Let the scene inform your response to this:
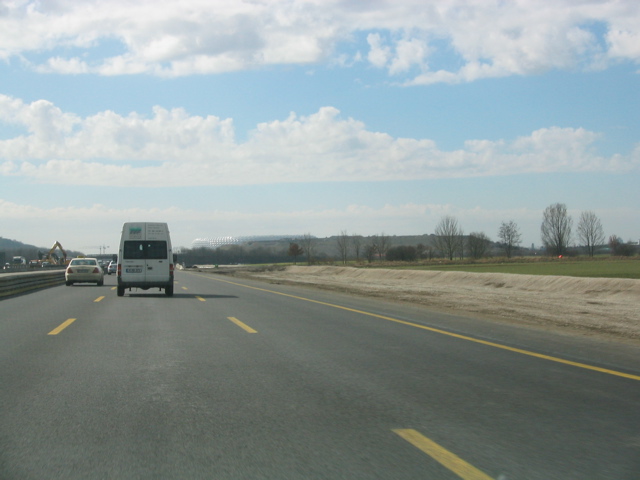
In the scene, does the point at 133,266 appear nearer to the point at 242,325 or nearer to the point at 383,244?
the point at 242,325

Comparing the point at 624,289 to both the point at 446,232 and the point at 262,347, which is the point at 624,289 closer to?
the point at 262,347

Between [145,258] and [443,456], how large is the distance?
20.4 metres

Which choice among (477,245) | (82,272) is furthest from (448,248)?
(82,272)

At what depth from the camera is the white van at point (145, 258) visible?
23.5 metres

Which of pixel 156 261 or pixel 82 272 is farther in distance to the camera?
pixel 82 272

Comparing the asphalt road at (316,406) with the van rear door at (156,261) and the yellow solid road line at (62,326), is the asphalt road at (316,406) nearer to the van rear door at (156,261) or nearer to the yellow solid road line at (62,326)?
the yellow solid road line at (62,326)

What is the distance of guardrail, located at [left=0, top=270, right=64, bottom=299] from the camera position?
2570 centimetres

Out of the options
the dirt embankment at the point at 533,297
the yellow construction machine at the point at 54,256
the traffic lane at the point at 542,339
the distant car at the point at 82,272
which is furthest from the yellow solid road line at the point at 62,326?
the yellow construction machine at the point at 54,256

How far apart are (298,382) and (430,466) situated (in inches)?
121

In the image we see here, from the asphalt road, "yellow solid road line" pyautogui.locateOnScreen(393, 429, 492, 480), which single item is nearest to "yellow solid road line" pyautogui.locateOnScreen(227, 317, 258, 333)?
the asphalt road

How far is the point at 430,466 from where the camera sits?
14.6 feet

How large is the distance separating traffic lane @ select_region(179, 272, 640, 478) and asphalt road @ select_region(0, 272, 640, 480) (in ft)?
0.07

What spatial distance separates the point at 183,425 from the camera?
5.50 meters

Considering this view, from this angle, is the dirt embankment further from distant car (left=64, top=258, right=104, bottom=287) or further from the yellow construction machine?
the yellow construction machine
